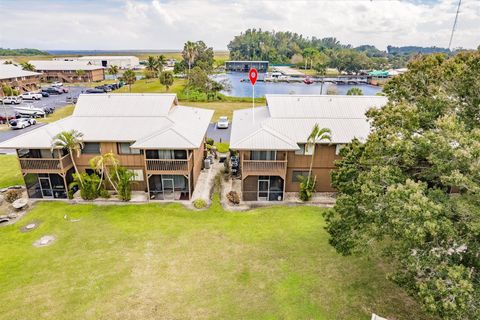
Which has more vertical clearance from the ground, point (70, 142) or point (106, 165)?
point (70, 142)

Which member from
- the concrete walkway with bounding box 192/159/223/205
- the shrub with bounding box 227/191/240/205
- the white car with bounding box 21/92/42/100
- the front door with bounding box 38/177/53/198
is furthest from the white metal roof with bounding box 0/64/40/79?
the shrub with bounding box 227/191/240/205

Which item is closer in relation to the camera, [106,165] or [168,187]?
[106,165]

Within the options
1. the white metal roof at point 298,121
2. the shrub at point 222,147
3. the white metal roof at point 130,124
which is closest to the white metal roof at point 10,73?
the white metal roof at point 130,124

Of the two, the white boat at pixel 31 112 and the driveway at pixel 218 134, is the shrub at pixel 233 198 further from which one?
the white boat at pixel 31 112

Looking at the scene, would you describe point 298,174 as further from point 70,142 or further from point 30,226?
point 30,226

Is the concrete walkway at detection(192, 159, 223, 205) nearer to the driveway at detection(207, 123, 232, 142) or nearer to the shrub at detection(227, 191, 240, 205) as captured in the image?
the shrub at detection(227, 191, 240, 205)

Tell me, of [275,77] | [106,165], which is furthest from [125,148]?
[275,77]

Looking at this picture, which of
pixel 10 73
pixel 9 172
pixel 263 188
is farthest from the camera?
pixel 10 73
